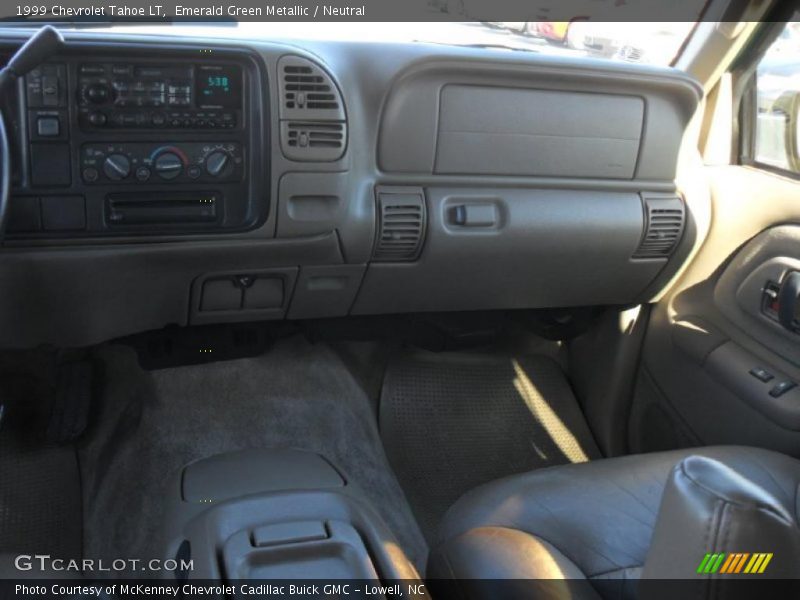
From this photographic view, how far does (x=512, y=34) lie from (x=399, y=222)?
2.27 ft

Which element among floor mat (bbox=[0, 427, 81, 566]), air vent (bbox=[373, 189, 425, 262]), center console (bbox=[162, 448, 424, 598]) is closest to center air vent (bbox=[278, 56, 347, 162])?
air vent (bbox=[373, 189, 425, 262])

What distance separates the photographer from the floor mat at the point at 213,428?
2240 millimetres

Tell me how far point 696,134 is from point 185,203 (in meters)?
1.58

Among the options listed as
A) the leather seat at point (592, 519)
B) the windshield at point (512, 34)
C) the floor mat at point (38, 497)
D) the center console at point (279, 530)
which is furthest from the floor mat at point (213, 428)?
the windshield at point (512, 34)

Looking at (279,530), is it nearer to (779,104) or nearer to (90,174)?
(90,174)

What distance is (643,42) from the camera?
2.56 metres

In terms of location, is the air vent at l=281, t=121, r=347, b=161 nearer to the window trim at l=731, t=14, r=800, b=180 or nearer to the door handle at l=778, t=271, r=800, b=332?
the door handle at l=778, t=271, r=800, b=332

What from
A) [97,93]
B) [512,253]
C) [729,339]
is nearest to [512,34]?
[512,253]

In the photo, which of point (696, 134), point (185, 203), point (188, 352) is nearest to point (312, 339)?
point (188, 352)

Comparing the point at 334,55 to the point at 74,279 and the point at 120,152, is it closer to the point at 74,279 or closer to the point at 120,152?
the point at 120,152

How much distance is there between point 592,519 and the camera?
62.2 inches

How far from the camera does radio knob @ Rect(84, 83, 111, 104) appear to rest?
1.80m

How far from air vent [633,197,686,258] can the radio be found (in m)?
1.24

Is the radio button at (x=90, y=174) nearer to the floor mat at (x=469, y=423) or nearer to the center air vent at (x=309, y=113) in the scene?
the center air vent at (x=309, y=113)
